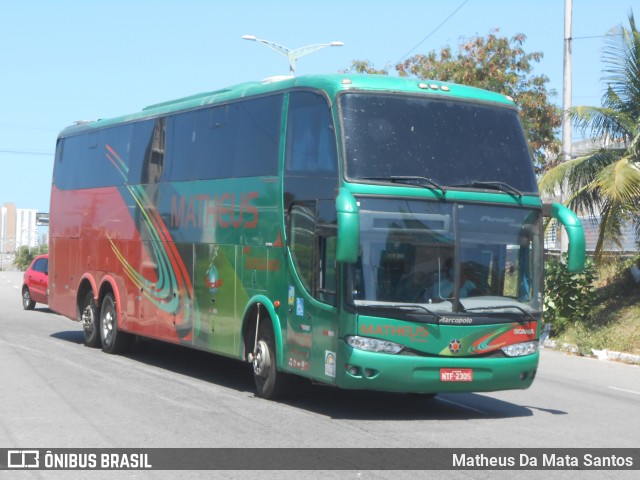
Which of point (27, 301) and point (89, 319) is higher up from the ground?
point (89, 319)

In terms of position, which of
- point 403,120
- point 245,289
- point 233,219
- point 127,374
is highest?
point 403,120

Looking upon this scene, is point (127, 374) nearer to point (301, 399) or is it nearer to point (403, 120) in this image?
point (301, 399)

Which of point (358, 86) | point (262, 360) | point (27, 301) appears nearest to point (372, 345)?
point (262, 360)

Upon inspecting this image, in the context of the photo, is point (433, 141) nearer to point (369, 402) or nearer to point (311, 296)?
point (311, 296)

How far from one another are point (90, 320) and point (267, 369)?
7.48m

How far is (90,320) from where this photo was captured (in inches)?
770

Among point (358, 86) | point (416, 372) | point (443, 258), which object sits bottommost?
point (416, 372)

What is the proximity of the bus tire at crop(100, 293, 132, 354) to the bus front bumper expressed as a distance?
7984 mm

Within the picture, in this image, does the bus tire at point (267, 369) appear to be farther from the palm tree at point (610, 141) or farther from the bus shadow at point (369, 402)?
the palm tree at point (610, 141)

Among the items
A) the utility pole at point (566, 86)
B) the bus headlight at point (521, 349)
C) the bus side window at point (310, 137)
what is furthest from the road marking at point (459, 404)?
the utility pole at point (566, 86)

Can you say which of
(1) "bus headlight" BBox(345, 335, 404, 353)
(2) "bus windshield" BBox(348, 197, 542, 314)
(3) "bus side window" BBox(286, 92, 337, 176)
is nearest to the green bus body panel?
(2) "bus windshield" BBox(348, 197, 542, 314)

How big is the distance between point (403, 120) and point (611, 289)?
47.7ft

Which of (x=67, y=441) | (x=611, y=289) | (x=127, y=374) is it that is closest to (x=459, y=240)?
(x=67, y=441)

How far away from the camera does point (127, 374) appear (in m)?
15.4
